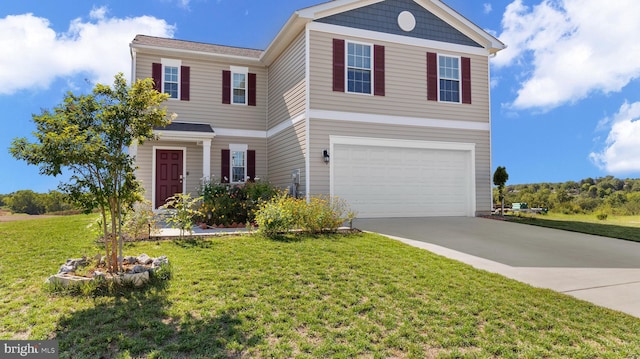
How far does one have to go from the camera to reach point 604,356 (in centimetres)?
358

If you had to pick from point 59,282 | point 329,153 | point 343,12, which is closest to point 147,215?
point 59,282

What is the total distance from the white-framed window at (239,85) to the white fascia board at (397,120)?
175 inches

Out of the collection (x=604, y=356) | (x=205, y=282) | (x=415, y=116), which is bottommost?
(x=604, y=356)

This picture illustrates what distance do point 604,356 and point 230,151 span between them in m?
12.3

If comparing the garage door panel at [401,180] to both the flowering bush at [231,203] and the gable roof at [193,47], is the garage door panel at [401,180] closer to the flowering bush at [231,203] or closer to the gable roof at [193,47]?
the flowering bush at [231,203]

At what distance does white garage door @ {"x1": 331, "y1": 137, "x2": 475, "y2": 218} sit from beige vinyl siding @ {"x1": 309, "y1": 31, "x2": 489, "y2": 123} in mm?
1014

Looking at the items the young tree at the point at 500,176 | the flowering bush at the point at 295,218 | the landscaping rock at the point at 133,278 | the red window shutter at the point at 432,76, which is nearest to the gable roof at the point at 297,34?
the red window shutter at the point at 432,76

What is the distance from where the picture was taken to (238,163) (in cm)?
1417

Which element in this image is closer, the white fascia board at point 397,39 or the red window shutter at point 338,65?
the white fascia board at point 397,39

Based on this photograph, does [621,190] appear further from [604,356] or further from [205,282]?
[205,282]

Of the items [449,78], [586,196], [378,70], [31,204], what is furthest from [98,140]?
[586,196]

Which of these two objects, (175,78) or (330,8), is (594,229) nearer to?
(330,8)

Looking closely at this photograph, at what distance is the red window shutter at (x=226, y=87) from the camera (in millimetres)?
14234

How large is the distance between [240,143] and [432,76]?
23.2 ft
